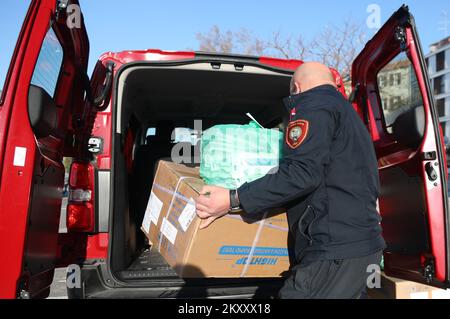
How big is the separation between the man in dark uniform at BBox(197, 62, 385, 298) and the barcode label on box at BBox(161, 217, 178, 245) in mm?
573

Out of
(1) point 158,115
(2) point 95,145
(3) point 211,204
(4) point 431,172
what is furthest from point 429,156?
(1) point 158,115

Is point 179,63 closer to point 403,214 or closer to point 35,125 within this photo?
point 35,125

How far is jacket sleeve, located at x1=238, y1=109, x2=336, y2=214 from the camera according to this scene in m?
1.68

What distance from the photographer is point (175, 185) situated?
2.30 meters

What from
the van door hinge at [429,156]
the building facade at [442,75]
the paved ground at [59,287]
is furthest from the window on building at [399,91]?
the building facade at [442,75]

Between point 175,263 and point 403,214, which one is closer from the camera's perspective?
point 175,263

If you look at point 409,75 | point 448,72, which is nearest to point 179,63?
point 409,75

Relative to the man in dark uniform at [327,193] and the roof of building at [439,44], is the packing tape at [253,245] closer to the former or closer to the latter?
the man in dark uniform at [327,193]

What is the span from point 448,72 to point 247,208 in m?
55.9

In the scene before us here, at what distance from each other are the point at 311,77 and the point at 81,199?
1.61 metres

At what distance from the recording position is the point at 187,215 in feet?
6.92

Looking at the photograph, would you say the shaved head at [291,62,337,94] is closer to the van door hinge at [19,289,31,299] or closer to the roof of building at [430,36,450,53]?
the van door hinge at [19,289,31,299]

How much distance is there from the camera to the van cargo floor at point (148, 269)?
8.29ft

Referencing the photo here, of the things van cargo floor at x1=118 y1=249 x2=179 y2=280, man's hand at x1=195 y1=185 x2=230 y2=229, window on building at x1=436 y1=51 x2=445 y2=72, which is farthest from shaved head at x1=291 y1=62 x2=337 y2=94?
window on building at x1=436 y1=51 x2=445 y2=72
